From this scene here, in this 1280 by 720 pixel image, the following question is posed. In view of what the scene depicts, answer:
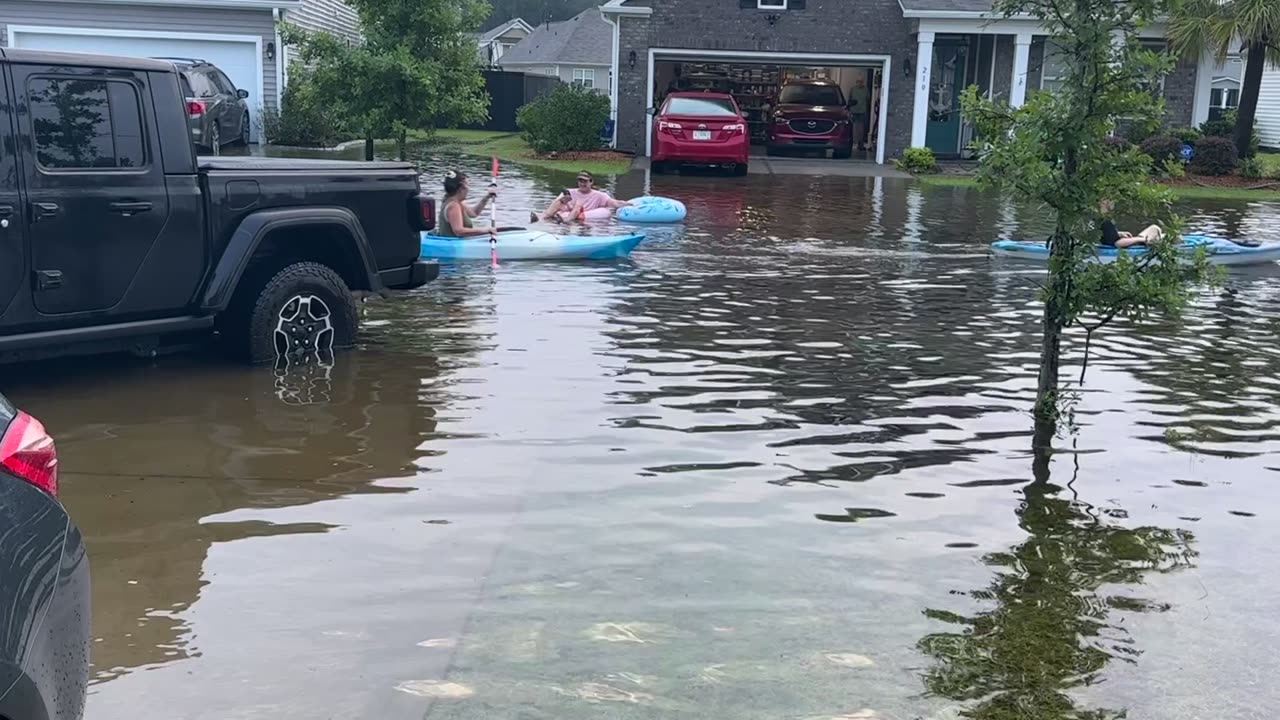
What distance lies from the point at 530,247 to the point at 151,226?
287 inches

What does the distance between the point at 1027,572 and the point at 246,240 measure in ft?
17.0

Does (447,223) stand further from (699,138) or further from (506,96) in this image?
(506,96)

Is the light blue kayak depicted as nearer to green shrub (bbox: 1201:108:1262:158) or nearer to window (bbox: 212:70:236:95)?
window (bbox: 212:70:236:95)

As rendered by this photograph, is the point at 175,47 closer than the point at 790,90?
Yes

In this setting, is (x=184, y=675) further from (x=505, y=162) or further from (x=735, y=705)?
(x=505, y=162)

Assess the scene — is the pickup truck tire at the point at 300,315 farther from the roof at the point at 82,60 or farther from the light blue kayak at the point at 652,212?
the light blue kayak at the point at 652,212

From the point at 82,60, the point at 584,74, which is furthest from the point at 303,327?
the point at 584,74

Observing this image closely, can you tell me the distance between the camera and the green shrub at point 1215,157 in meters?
29.9

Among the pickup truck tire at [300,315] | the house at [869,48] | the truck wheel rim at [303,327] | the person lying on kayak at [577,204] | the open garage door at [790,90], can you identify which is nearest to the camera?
the pickup truck tire at [300,315]

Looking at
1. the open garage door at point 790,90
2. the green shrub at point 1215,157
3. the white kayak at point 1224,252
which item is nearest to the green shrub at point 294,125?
the open garage door at point 790,90

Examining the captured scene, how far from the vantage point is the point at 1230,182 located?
95.5 ft

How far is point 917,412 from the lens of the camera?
28.6 feet

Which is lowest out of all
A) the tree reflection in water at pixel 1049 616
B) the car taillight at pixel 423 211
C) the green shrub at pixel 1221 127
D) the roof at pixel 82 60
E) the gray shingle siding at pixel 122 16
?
the tree reflection in water at pixel 1049 616

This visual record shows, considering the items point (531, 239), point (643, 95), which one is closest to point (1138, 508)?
point (531, 239)
